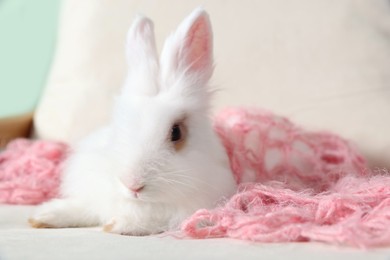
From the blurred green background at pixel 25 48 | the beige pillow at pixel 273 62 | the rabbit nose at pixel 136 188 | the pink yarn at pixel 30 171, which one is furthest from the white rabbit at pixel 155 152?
the blurred green background at pixel 25 48

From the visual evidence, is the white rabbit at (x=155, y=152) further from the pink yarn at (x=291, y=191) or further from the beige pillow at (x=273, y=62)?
the beige pillow at (x=273, y=62)

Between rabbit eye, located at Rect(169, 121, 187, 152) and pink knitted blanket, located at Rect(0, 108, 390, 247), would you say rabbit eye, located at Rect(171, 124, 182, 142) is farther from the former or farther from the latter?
pink knitted blanket, located at Rect(0, 108, 390, 247)

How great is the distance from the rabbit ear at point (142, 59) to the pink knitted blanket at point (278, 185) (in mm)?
221

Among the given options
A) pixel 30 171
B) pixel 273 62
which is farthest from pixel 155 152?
pixel 273 62

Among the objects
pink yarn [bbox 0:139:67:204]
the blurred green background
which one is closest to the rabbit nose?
pink yarn [bbox 0:139:67:204]

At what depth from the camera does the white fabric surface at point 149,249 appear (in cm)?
74

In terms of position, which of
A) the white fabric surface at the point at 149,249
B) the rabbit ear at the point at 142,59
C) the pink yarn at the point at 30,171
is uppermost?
the rabbit ear at the point at 142,59

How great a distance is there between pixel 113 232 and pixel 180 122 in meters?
0.19

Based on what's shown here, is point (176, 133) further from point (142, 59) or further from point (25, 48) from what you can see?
point (25, 48)

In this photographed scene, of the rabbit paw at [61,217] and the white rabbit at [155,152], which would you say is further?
the rabbit paw at [61,217]

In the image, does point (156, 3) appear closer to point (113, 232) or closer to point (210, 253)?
point (113, 232)

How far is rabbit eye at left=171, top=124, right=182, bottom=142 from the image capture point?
964 millimetres

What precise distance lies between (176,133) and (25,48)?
1.22m

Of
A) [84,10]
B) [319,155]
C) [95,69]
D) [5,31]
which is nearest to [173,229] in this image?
[319,155]
